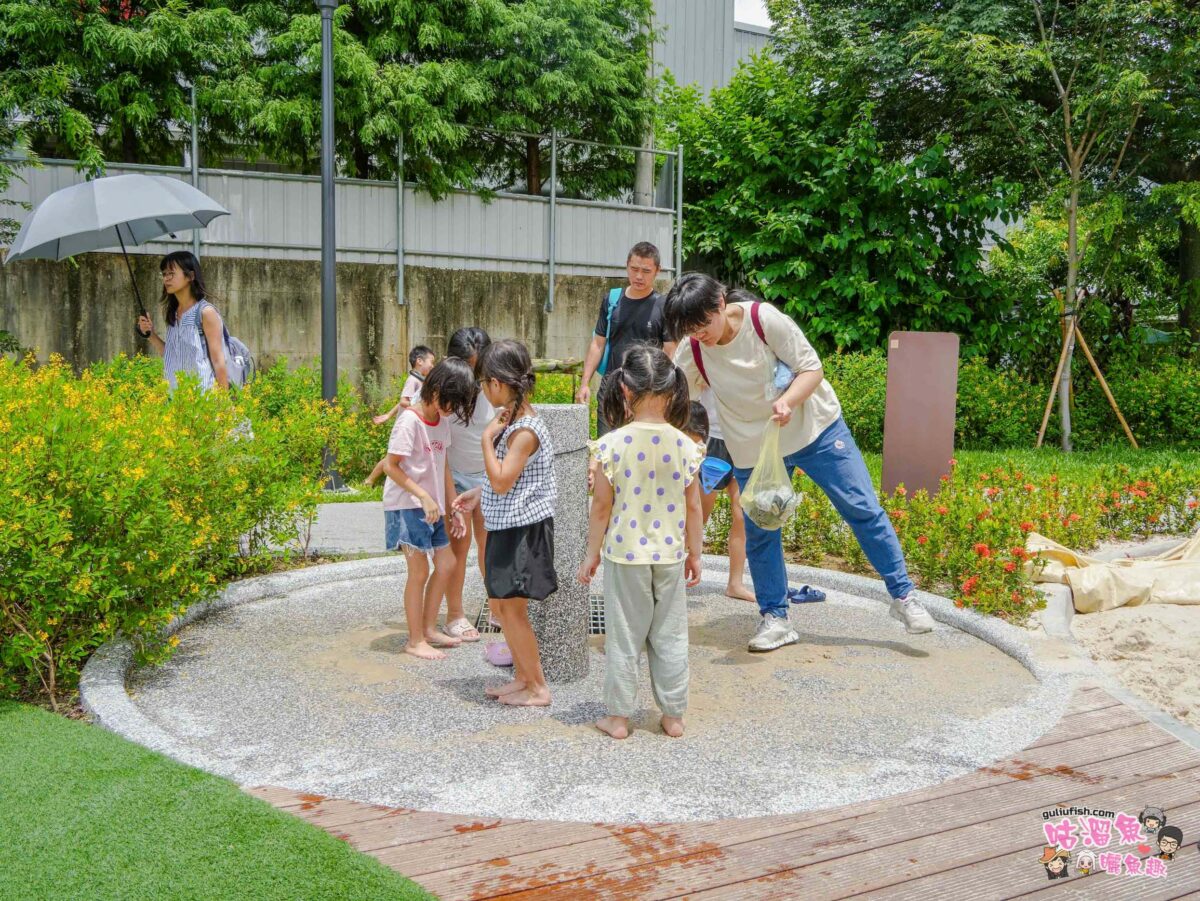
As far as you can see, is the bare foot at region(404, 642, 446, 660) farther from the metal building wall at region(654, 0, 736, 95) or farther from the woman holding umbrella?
the metal building wall at region(654, 0, 736, 95)

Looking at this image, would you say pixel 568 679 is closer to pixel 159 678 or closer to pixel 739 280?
pixel 159 678

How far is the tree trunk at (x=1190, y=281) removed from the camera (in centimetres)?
1503

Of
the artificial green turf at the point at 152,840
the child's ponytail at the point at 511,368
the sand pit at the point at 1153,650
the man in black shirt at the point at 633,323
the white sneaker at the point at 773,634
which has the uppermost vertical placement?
the man in black shirt at the point at 633,323

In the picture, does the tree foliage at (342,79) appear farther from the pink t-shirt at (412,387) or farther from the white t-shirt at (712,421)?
the white t-shirt at (712,421)

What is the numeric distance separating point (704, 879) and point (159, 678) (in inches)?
113

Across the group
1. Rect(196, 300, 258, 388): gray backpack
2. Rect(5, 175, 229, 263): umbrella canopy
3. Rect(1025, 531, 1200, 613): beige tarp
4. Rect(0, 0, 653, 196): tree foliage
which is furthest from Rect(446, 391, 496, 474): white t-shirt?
Rect(0, 0, 653, 196): tree foliage

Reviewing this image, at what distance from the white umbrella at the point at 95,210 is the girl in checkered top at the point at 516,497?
12.7 feet

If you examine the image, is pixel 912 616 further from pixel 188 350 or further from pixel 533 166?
pixel 533 166

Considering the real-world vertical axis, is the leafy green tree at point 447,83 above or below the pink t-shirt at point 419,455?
above

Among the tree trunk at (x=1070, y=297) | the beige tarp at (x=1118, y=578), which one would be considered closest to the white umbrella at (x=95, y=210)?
the beige tarp at (x=1118, y=578)

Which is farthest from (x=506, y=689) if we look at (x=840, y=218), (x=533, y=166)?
(x=840, y=218)

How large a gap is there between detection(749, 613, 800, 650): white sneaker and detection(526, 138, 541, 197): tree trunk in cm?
1020

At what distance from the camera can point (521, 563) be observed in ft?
14.1

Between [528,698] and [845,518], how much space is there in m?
1.88
